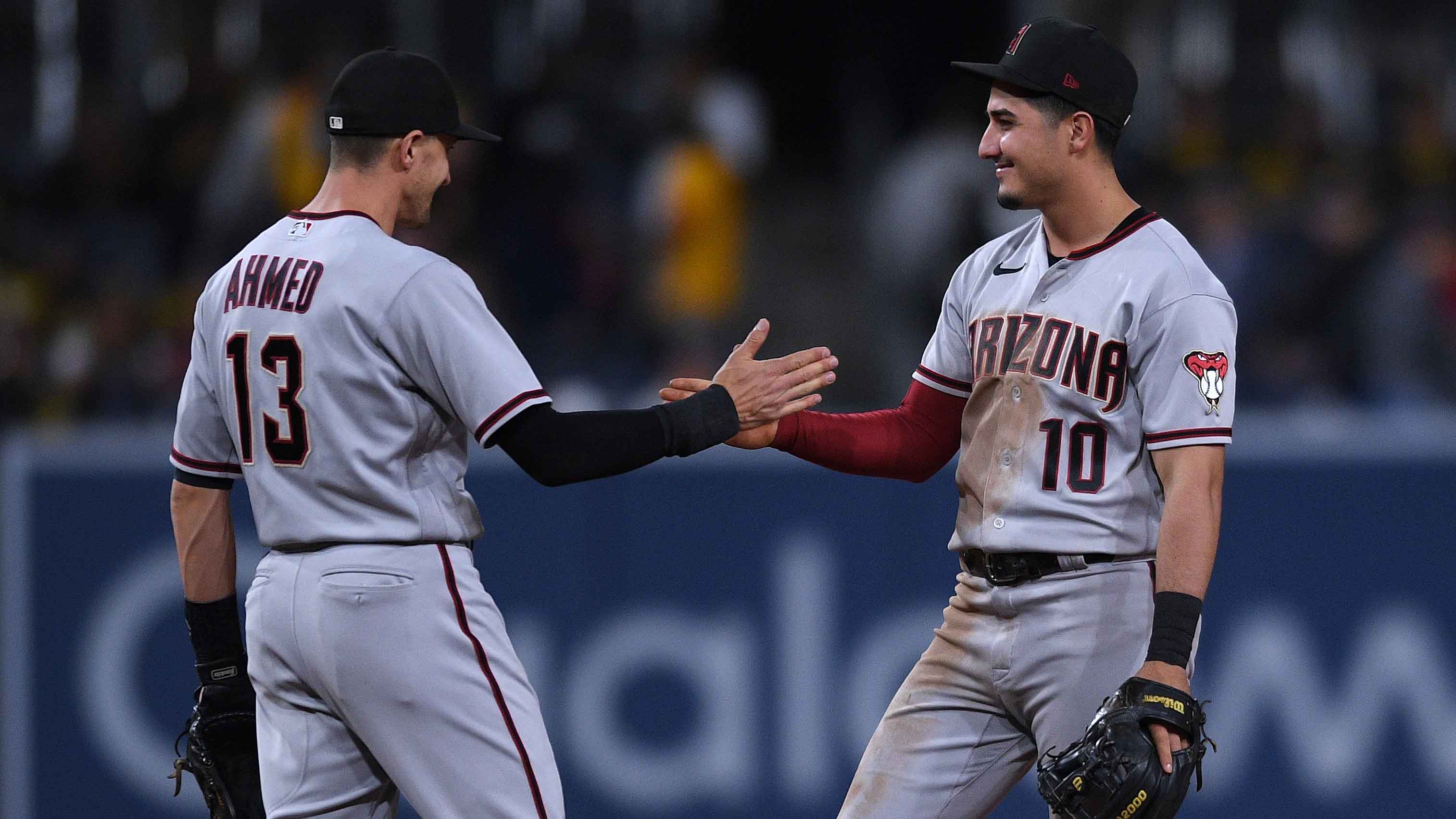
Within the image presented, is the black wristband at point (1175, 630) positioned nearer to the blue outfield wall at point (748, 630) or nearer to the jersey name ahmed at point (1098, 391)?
the jersey name ahmed at point (1098, 391)

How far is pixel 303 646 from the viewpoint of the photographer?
3781 mm

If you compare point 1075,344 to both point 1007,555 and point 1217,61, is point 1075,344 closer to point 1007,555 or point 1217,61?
point 1007,555

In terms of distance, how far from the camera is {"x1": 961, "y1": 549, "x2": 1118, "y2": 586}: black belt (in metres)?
3.95

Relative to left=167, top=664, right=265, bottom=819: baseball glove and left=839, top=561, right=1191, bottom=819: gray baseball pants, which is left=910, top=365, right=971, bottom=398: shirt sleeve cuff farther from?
left=167, top=664, right=265, bottom=819: baseball glove

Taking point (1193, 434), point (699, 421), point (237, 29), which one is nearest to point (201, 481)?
point (699, 421)

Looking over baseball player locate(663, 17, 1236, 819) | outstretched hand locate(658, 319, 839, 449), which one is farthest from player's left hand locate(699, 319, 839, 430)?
baseball player locate(663, 17, 1236, 819)

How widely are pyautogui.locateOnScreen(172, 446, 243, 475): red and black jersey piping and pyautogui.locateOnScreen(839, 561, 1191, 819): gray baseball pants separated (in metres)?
1.74

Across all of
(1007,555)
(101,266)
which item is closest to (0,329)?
(101,266)

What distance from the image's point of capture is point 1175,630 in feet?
12.1

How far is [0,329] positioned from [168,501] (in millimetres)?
1568

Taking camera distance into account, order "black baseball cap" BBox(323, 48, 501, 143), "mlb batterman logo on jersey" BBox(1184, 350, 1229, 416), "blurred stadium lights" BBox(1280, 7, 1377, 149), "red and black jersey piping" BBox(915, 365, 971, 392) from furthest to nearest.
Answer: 1. "blurred stadium lights" BBox(1280, 7, 1377, 149)
2. "red and black jersey piping" BBox(915, 365, 971, 392)
3. "black baseball cap" BBox(323, 48, 501, 143)
4. "mlb batterman logo on jersey" BBox(1184, 350, 1229, 416)

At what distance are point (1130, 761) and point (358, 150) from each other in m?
2.21

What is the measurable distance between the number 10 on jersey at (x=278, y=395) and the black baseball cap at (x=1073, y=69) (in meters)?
1.70

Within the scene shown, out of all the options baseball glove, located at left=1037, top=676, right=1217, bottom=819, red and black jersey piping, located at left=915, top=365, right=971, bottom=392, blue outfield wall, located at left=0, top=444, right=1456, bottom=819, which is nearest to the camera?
baseball glove, located at left=1037, top=676, right=1217, bottom=819
